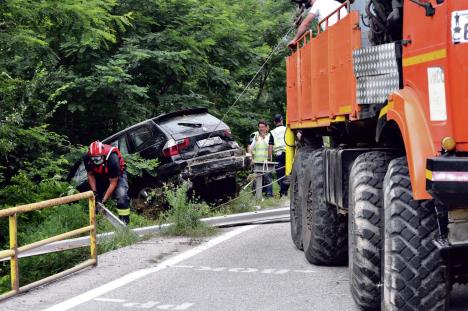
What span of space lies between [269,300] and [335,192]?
1.38 meters

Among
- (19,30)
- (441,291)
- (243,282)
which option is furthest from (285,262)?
(19,30)

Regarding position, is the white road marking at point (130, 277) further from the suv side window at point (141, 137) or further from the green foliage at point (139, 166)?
the suv side window at point (141, 137)

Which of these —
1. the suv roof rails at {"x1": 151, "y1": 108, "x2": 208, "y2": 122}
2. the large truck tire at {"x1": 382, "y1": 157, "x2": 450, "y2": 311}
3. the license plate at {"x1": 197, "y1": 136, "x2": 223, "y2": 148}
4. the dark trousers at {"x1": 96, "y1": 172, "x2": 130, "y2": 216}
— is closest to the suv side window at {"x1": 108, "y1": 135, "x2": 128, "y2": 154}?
the suv roof rails at {"x1": 151, "y1": 108, "x2": 208, "y2": 122}

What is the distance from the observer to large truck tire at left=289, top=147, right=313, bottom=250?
32.8 feet

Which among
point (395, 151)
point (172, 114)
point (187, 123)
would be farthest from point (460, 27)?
point (172, 114)

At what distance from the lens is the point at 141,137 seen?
15359mm

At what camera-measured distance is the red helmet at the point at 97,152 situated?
13.0 metres

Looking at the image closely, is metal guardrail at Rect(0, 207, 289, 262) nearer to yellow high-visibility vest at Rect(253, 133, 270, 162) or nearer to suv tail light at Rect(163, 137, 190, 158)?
suv tail light at Rect(163, 137, 190, 158)

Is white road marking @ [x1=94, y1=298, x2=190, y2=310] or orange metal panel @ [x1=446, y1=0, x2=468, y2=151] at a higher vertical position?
orange metal panel @ [x1=446, y1=0, x2=468, y2=151]

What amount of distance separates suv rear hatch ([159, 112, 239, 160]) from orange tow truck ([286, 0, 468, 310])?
577 centimetres

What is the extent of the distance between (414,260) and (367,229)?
Answer: 1.02 meters

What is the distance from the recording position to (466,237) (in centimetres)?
479

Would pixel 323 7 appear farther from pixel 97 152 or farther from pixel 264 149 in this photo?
pixel 264 149

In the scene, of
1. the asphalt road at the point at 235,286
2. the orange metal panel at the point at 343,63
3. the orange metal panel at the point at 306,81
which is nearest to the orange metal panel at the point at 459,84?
the orange metal panel at the point at 343,63
